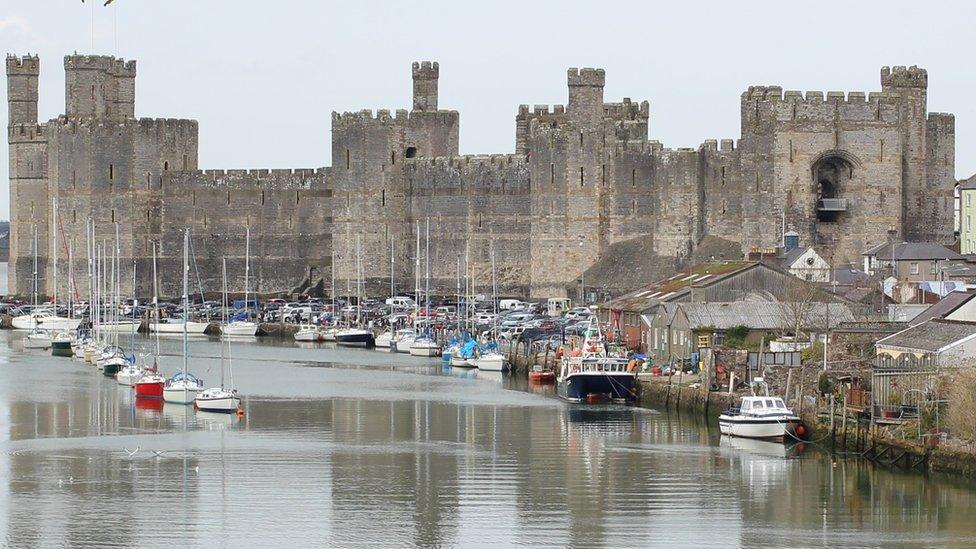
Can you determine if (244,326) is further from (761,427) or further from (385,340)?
(761,427)

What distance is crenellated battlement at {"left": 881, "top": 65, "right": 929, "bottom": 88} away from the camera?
73375mm

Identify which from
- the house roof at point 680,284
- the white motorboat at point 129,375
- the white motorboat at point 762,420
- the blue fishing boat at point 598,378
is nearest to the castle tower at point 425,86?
the house roof at point 680,284

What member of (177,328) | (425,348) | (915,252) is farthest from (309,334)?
(915,252)

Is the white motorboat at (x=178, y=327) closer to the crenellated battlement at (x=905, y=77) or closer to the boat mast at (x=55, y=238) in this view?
the boat mast at (x=55, y=238)

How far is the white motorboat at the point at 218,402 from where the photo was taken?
5372cm

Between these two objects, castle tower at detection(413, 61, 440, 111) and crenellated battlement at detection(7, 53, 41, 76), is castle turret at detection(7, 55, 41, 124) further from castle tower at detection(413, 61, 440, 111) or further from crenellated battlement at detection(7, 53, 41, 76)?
castle tower at detection(413, 61, 440, 111)

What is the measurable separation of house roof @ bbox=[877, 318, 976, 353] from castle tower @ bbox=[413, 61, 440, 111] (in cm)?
4022

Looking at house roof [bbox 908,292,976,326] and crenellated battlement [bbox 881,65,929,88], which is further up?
crenellated battlement [bbox 881,65,929,88]

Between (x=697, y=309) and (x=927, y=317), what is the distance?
6499 mm

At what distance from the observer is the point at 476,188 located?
8450cm

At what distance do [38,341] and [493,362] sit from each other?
64.4 feet

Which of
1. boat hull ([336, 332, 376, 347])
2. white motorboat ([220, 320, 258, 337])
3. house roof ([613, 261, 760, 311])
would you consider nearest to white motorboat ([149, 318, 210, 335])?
white motorboat ([220, 320, 258, 337])

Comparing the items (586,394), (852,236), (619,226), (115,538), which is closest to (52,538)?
(115,538)

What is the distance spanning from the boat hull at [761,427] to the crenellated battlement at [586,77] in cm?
3425
